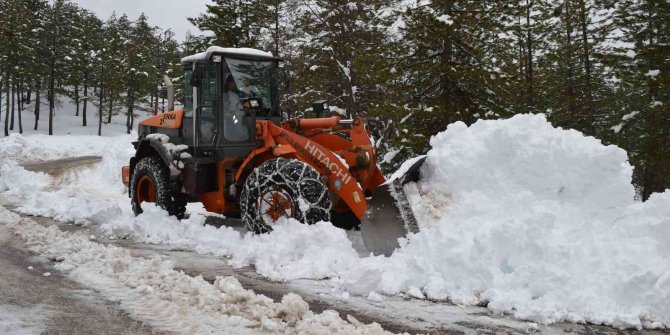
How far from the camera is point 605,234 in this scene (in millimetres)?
4523

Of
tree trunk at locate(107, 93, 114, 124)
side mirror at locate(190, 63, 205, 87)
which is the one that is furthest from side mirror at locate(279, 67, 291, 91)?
tree trunk at locate(107, 93, 114, 124)

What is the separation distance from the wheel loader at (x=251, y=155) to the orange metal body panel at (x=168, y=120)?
30 mm

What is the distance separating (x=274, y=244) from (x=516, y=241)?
2.55 meters

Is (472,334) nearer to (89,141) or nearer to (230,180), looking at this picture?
(230,180)

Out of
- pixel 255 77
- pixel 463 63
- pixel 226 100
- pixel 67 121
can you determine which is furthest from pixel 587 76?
pixel 67 121

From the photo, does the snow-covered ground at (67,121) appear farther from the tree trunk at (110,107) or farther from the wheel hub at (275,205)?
the wheel hub at (275,205)

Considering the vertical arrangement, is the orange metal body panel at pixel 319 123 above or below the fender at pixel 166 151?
above

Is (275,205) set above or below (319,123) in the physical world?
Result: below

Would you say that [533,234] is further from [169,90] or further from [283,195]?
[169,90]

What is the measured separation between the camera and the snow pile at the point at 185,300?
11.8 ft

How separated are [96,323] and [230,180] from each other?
4096 mm

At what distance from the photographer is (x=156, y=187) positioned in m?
8.29

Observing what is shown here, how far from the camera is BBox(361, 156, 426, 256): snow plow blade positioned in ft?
17.8

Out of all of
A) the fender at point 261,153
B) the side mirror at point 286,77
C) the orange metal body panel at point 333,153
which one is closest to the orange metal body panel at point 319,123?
the orange metal body panel at point 333,153
